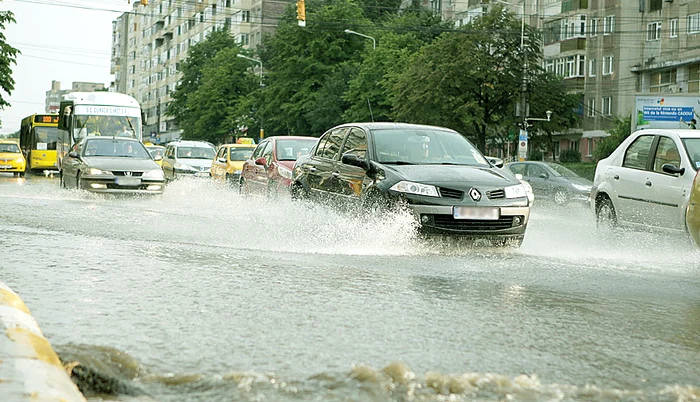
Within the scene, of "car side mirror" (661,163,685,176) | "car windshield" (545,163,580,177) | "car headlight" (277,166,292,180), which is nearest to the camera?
"car side mirror" (661,163,685,176)

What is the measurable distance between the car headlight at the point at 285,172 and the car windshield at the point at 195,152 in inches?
652

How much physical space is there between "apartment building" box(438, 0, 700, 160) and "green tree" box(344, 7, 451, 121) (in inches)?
230

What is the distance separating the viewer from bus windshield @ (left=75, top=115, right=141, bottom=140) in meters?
34.3

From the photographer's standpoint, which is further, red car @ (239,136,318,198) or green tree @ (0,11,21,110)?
green tree @ (0,11,21,110)

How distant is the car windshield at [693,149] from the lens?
515 inches

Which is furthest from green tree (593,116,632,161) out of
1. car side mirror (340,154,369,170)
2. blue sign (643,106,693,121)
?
car side mirror (340,154,369,170)

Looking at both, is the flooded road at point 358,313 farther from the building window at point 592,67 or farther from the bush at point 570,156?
the building window at point 592,67

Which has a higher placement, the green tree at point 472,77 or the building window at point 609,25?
the building window at point 609,25

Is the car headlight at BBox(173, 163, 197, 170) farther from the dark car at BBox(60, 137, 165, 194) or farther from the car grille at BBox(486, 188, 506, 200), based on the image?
the car grille at BBox(486, 188, 506, 200)

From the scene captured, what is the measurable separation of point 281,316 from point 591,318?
6.79ft

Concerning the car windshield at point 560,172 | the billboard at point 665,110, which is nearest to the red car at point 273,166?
the car windshield at point 560,172

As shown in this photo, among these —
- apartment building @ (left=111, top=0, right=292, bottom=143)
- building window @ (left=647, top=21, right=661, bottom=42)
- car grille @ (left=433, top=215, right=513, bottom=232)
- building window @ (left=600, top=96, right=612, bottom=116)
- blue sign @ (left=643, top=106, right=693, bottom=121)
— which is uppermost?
apartment building @ (left=111, top=0, right=292, bottom=143)

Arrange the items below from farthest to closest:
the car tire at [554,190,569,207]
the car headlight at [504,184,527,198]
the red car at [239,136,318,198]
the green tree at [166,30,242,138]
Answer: the green tree at [166,30,242,138]
the car tire at [554,190,569,207]
the red car at [239,136,318,198]
the car headlight at [504,184,527,198]

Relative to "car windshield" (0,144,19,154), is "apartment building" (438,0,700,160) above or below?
above
